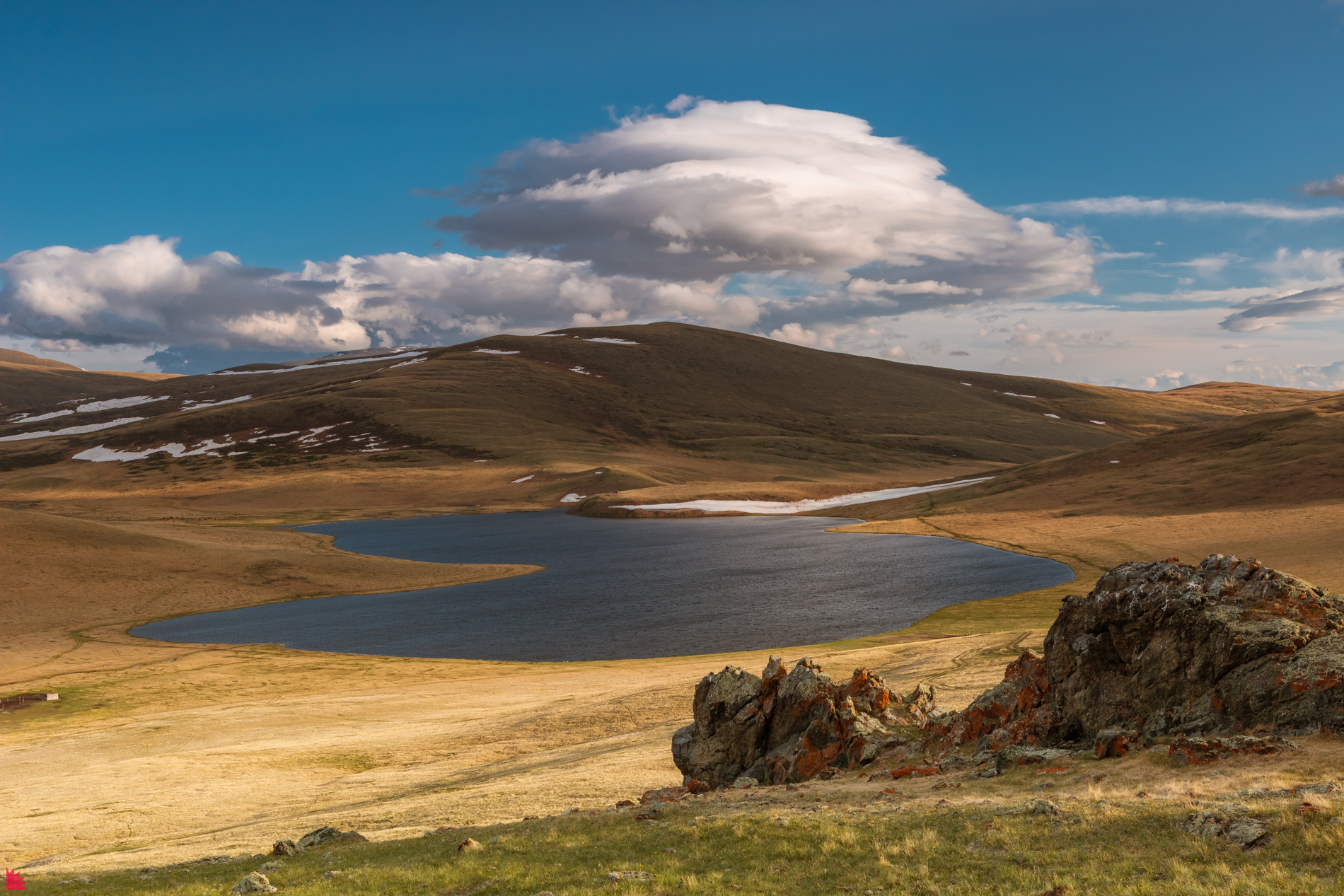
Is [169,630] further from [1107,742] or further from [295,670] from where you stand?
[1107,742]

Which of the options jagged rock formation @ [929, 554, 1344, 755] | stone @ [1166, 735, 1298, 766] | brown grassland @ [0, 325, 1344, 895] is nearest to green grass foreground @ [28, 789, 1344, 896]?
brown grassland @ [0, 325, 1344, 895]

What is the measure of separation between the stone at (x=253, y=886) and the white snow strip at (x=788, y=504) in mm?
155179

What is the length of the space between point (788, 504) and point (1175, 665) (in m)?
162

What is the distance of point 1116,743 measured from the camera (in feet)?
58.7

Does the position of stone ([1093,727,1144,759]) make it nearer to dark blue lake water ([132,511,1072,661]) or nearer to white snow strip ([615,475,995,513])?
dark blue lake water ([132,511,1072,661])

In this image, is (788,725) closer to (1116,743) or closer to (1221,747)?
(1116,743)

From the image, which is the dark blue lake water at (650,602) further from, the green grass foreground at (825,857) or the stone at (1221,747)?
the stone at (1221,747)

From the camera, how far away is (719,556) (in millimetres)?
110375

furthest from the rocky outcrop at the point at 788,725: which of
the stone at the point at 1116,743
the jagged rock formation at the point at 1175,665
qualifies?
the stone at the point at 1116,743

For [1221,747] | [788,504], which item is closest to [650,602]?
[1221,747]

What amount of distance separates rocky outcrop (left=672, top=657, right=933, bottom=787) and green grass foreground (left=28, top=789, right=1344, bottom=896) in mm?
3128

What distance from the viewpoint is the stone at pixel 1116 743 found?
58.5ft

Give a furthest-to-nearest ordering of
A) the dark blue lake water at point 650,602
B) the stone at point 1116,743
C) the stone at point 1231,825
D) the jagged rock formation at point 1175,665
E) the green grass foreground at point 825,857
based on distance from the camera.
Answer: the dark blue lake water at point 650,602
the stone at point 1116,743
the jagged rock formation at point 1175,665
the stone at point 1231,825
the green grass foreground at point 825,857

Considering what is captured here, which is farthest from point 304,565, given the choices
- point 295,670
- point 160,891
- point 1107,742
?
point 1107,742
